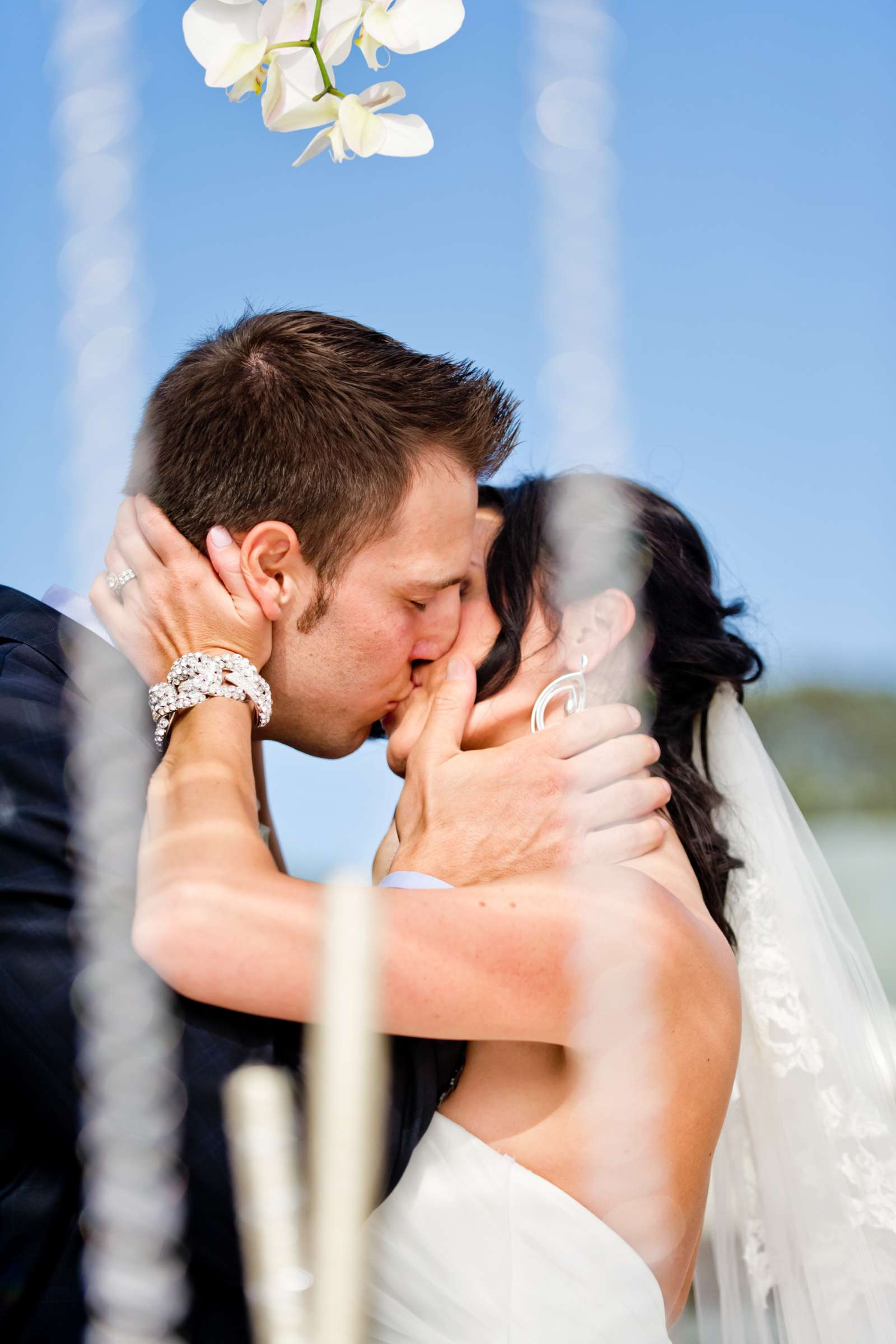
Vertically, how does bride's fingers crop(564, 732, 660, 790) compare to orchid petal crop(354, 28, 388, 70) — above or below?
below

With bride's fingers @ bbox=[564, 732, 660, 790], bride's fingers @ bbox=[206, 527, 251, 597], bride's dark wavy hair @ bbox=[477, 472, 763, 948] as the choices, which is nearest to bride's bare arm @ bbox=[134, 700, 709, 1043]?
bride's fingers @ bbox=[564, 732, 660, 790]

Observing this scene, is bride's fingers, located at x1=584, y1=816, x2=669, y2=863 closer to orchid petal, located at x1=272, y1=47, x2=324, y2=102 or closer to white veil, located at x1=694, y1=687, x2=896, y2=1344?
white veil, located at x1=694, y1=687, x2=896, y2=1344

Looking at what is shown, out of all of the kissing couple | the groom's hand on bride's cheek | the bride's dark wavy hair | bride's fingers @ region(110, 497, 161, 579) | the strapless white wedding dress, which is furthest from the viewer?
the bride's dark wavy hair

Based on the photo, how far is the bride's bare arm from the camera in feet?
3.79

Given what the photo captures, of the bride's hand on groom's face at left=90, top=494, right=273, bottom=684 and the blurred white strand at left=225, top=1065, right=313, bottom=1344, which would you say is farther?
the bride's hand on groom's face at left=90, top=494, right=273, bottom=684

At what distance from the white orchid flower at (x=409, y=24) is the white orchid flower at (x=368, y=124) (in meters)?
0.05

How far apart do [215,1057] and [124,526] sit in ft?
3.08

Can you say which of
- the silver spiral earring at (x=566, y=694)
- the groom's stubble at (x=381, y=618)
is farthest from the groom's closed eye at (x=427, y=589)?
the silver spiral earring at (x=566, y=694)

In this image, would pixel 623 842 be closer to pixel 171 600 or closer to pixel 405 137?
pixel 171 600

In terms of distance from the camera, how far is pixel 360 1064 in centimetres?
128

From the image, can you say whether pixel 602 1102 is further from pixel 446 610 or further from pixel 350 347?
pixel 350 347

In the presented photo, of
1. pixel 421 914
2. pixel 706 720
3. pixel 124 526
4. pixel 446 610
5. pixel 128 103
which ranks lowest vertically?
pixel 421 914

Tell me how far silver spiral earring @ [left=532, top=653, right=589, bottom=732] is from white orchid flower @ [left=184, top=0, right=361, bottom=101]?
3.31 feet

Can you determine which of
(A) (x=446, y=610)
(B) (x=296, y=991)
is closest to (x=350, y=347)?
(A) (x=446, y=610)
